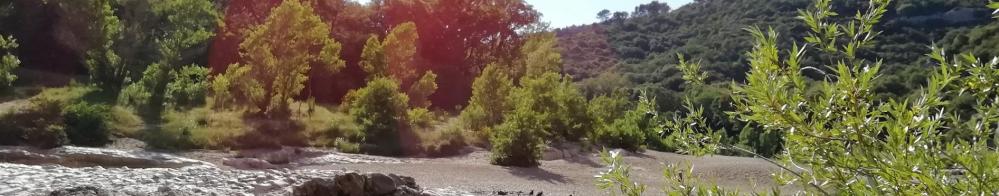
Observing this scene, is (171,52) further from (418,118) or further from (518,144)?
(518,144)

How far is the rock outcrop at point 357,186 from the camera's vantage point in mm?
7926

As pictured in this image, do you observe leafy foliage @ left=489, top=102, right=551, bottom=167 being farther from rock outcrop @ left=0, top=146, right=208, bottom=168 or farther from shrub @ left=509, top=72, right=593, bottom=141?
rock outcrop @ left=0, top=146, right=208, bottom=168

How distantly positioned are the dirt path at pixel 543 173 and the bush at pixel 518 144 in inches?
10.6

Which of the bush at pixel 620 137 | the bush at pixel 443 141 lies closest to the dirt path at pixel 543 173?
the bush at pixel 443 141

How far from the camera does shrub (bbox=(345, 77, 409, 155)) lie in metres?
14.9

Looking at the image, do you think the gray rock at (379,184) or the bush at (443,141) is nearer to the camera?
the gray rock at (379,184)

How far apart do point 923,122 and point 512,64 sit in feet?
77.2

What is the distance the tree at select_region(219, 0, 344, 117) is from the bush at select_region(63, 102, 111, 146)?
3.66m

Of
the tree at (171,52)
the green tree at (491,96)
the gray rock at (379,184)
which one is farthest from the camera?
the green tree at (491,96)

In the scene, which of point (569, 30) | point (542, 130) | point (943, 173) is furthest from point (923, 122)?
point (569, 30)

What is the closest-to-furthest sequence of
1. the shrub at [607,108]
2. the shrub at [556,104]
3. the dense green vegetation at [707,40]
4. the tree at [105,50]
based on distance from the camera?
the shrub at [556,104] < the tree at [105,50] < the shrub at [607,108] < the dense green vegetation at [707,40]

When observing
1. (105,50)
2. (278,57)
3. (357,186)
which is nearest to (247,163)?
(357,186)

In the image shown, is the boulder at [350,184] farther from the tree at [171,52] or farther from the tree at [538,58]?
the tree at [538,58]

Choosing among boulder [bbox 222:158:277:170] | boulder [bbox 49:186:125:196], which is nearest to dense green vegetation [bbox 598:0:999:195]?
boulder [bbox 49:186:125:196]
